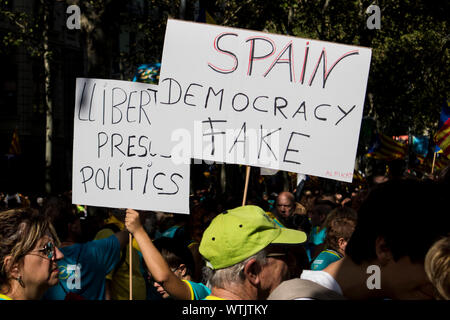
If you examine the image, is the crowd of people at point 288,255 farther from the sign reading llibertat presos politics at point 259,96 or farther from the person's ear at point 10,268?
the sign reading llibertat presos politics at point 259,96

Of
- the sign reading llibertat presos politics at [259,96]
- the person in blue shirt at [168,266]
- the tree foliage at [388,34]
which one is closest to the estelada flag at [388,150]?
the tree foliage at [388,34]

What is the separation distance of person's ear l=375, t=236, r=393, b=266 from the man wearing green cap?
1.60 ft

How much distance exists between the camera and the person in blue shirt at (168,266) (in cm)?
338

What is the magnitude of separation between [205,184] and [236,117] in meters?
31.4

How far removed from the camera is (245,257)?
287 cm

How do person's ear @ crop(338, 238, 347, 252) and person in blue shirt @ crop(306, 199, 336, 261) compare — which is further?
person in blue shirt @ crop(306, 199, 336, 261)

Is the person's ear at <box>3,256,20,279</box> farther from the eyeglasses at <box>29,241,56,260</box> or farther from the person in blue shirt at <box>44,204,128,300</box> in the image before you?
the person in blue shirt at <box>44,204,128,300</box>

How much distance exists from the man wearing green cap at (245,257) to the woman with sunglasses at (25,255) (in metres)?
0.68

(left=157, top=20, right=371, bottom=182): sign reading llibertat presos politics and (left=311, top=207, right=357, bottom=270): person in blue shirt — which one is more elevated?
(left=157, top=20, right=371, bottom=182): sign reading llibertat presos politics

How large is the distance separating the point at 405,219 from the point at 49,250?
152cm

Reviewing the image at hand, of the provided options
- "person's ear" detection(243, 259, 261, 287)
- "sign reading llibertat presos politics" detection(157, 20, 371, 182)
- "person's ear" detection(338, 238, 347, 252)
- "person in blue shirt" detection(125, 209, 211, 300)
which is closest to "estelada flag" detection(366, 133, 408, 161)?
"person's ear" detection(338, 238, 347, 252)

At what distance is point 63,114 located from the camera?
33.6m

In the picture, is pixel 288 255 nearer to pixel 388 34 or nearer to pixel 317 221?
pixel 317 221

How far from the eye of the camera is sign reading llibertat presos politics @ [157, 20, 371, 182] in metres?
4.03
